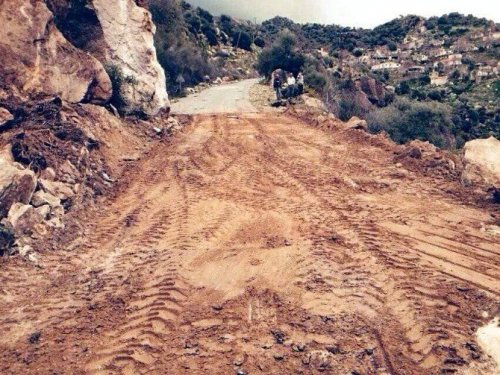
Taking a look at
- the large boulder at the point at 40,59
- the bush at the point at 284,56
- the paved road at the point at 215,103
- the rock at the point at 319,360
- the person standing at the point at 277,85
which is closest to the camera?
the rock at the point at 319,360

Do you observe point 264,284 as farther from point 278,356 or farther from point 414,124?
point 414,124

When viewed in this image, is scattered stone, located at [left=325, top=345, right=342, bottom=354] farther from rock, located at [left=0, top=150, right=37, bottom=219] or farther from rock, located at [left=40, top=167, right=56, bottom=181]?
rock, located at [left=40, top=167, right=56, bottom=181]

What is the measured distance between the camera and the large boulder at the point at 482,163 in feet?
26.7

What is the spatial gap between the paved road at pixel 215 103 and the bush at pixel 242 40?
2873cm

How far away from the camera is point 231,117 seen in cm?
1670

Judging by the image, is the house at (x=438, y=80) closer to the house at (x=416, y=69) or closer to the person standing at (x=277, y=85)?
the house at (x=416, y=69)

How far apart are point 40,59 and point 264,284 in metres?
7.94

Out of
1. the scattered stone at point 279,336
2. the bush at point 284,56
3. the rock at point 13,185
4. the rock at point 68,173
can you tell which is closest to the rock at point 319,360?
the scattered stone at point 279,336

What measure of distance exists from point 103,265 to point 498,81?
39686mm

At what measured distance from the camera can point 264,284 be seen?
18.0 ft

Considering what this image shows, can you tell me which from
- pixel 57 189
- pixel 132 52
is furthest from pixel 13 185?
pixel 132 52

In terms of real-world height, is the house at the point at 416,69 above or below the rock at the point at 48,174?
above

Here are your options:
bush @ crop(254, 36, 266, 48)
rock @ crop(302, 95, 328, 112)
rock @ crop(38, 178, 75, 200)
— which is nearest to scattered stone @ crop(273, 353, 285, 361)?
rock @ crop(38, 178, 75, 200)

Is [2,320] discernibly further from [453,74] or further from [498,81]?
[453,74]
